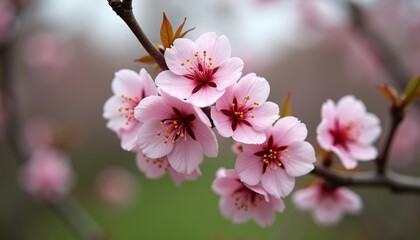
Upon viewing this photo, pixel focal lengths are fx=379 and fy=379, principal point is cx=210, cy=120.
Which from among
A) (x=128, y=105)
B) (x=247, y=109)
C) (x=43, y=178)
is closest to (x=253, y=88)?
(x=247, y=109)

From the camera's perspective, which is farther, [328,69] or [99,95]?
[99,95]

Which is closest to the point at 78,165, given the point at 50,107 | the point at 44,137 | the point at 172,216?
the point at 50,107

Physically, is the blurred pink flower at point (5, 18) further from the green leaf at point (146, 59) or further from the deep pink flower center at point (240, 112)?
the deep pink flower center at point (240, 112)

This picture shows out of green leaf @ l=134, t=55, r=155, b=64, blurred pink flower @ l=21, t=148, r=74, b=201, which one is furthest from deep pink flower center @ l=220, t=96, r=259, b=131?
blurred pink flower @ l=21, t=148, r=74, b=201

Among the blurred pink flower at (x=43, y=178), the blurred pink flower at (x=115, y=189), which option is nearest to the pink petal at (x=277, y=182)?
the blurred pink flower at (x=43, y=178)

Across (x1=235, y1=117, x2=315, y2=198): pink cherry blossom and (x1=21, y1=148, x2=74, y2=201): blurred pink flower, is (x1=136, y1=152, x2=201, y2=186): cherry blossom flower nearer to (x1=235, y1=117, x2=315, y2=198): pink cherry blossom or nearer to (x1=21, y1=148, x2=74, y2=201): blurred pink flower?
(x1=235, y1=117, x2=315, y2=198): pink cherry blossom

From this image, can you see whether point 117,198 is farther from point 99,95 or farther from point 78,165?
point 99,95
